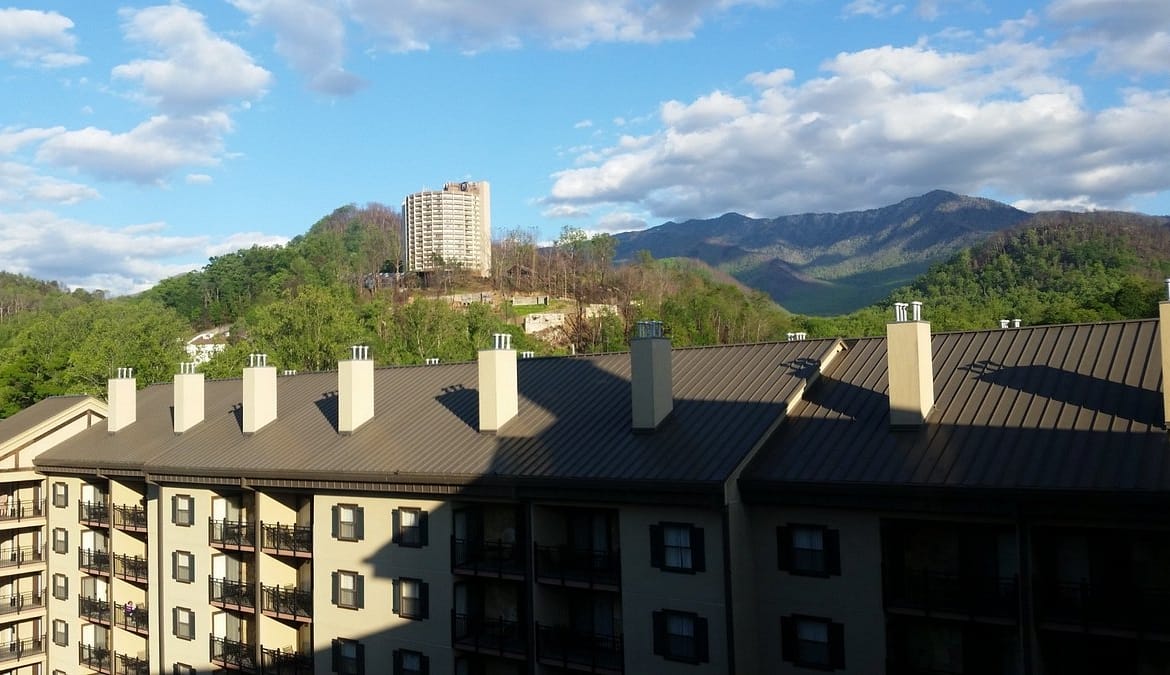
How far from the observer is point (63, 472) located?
4044 centimetres

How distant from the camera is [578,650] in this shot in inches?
982

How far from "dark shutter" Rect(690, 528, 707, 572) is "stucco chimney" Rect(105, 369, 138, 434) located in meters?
31.2

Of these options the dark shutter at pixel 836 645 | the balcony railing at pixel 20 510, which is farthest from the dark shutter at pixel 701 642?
the balcony railing at pixel 20 510

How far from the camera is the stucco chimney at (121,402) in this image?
4209cm

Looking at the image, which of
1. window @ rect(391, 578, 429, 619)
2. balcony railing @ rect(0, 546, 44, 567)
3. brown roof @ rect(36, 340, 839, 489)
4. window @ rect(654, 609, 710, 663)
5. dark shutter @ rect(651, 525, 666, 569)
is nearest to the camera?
window @ rect(654, 609, 710, 663)

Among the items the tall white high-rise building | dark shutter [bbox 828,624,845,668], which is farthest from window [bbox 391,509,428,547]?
the tall white high-rise building

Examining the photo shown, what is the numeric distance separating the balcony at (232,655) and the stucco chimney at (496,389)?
42.0 ft

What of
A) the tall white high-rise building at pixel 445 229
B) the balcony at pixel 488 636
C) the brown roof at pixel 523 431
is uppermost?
the tall white high-rise building at pixel 445 229

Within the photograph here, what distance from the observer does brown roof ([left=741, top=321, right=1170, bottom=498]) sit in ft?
62.9

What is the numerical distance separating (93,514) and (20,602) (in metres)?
7.91

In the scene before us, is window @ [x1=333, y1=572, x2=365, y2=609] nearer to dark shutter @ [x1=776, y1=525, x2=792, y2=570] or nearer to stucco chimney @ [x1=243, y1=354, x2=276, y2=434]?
stucco chimney @ [x1=243, y1=354, x2=276, y2=434]

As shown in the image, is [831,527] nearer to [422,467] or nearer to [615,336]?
[422,467]

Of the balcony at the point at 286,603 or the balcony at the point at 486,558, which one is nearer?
the balcony at the point at 486,558

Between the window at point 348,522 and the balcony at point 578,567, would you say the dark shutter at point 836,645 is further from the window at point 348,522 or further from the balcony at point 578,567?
the window at point 348,522
